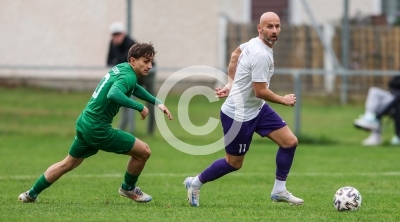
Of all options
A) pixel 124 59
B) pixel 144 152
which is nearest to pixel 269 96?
pixel 144 152

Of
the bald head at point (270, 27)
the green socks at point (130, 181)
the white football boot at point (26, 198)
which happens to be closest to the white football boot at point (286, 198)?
the green socks at point (130, 181)

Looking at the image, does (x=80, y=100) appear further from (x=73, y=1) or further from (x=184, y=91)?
(x=73, y=1)

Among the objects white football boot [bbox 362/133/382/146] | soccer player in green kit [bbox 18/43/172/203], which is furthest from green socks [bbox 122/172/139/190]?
white football boot [bbox 362/133/382/146]

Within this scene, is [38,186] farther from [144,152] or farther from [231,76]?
[231,76]

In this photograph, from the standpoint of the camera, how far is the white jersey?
335 inches

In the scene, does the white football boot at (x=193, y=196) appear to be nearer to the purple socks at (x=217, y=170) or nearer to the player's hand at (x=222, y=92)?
the purple socks at (x=217, y=170)

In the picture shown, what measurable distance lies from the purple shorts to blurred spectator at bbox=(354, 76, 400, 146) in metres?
8.32

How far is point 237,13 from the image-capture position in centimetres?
2389

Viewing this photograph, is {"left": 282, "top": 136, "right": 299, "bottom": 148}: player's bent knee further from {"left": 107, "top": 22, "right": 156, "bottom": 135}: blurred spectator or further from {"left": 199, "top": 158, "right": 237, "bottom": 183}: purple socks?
{"left": 107, "top": 22, "right": 156, "bottom": 135}: blurred spectator

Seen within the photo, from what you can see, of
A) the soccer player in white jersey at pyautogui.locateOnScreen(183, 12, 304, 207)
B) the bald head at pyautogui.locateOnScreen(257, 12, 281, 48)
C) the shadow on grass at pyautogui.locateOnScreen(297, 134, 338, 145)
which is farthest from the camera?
the shadow on grass at pyautogui.locateOnScreen(297, 134, 338, 145)

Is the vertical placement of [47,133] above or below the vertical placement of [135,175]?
below

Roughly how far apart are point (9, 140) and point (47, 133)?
1157mm

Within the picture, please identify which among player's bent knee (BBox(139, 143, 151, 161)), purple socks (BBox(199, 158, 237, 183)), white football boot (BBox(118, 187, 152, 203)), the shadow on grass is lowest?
the shadow on grass

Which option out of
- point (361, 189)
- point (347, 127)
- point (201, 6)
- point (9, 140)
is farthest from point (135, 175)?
point (201, 6)
